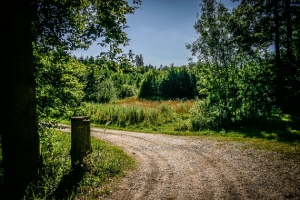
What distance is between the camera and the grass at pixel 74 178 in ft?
14.8

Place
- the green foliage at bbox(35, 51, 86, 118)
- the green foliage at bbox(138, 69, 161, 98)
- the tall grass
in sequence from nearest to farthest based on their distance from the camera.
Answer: the green foliage at bbox(35, 51, 86, 118), the tall grass, the green foliage at bbox(138, 69, 161, 98)

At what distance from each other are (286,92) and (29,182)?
15.0 meters

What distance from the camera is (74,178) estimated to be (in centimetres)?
518

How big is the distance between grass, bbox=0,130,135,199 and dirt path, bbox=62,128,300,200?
40 cm

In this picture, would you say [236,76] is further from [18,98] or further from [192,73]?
[18,98]

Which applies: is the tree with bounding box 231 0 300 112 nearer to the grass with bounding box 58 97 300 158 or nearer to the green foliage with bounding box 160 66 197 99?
the grass with bounding box 58 97 300 158

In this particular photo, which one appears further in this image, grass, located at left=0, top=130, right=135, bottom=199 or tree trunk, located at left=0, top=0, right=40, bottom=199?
grass, located at left=0, top=130, right=135, bottom=199

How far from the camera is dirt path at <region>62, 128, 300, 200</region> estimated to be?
4.30 meters

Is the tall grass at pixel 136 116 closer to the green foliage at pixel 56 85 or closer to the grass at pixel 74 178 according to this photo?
the green foliage at pixel 56 85

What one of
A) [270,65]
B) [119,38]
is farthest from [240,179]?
[270,65]

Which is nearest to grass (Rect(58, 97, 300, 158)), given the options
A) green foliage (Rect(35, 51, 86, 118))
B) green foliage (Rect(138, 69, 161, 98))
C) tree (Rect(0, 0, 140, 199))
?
green foliage (Rect(35, 51, 86, 118))

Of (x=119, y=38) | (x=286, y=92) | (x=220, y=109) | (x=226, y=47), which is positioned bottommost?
(x=220, y=109)

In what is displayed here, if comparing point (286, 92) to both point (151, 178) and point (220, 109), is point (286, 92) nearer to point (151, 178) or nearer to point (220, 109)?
point (220, 109)

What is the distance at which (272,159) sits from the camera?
6.25m
